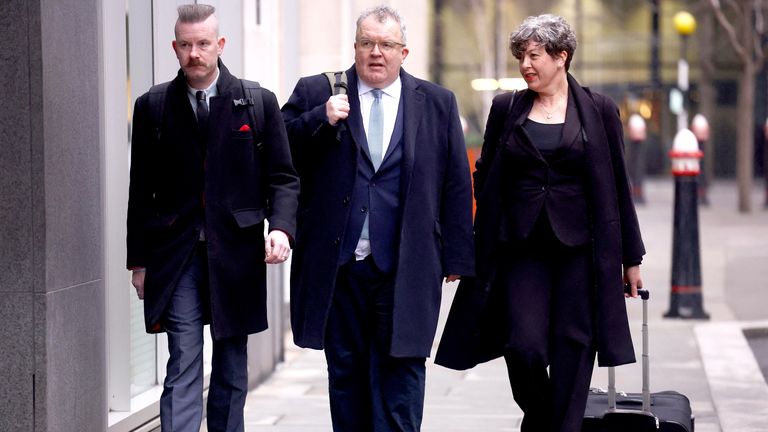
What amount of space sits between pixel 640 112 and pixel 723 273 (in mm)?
23984

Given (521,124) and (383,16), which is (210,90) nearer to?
(383,16)

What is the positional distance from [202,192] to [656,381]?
158 inches

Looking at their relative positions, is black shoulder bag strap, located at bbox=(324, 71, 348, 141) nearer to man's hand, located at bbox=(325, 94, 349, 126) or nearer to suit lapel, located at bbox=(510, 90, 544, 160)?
man's hand, located at bbox=(325, 94, 349, 126)

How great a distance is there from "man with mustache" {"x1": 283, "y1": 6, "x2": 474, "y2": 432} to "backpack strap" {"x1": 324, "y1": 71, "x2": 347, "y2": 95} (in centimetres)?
3

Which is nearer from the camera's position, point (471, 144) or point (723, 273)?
point (723, 273)

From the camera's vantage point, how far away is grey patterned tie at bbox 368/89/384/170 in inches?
208

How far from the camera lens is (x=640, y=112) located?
38.1 meters

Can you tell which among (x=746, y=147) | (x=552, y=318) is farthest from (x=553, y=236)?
(x=746, y=147)

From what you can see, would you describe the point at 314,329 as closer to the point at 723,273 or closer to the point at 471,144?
the point at 723,273

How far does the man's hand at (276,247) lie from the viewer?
504cm

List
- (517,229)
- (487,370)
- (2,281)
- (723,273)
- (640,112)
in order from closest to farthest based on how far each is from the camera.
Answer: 1. (2,281)
2. (517,229)
3. (487,370)
4. (723,273)
5. (640,112)

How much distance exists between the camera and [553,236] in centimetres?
534

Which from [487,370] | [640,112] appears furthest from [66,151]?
[640,112]

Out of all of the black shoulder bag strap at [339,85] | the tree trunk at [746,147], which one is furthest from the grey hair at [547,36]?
the tree trunk at [746,147]
